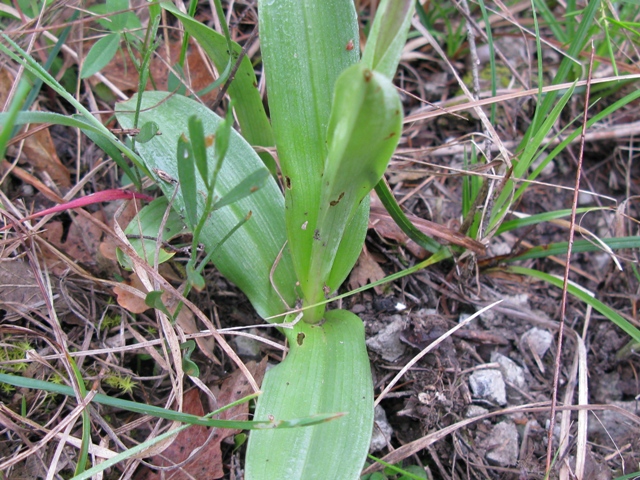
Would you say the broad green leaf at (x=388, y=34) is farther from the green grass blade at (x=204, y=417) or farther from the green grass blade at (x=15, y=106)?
the green grass blade at (x=204, y=417)

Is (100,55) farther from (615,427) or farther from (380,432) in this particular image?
(615,427)

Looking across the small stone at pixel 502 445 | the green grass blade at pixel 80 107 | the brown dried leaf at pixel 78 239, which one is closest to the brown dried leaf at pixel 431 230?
the small stone at pixel 502 445

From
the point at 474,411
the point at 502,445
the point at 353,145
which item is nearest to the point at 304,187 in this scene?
the point at 353,145

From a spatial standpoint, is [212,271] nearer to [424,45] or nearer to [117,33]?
[117,33]

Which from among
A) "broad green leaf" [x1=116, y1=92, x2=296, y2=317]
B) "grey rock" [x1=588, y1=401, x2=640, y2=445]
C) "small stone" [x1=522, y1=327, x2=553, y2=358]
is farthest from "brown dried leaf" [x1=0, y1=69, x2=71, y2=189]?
"grey rock" [x1=588, y1=401, x2=640, y2=445]

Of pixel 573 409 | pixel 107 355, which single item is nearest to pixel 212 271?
pixel 107 355

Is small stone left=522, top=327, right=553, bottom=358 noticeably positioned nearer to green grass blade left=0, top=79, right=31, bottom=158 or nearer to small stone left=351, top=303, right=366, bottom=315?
small stone left=351, top=303, right=366, bottom=315
